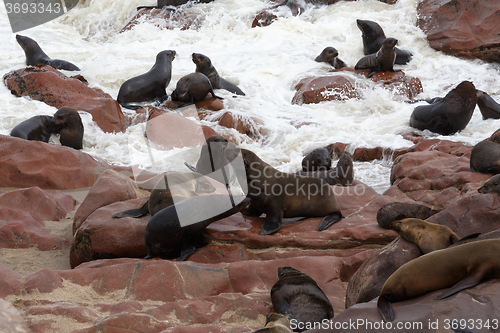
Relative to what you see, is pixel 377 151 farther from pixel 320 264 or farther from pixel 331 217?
pixel 320 264

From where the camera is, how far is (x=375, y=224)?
→ 4.64 m

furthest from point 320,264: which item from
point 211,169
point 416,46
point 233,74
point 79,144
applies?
point 416,46

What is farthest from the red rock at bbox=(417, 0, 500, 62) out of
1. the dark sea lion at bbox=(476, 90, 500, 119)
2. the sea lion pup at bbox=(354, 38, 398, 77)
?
the dark sea lion at bbox=(476, 90, 500, 119)

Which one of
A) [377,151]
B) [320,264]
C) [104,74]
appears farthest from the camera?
[104,74]

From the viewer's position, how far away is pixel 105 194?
5266mm

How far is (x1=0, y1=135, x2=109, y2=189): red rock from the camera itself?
20.6ft

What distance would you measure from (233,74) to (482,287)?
12.7 meters

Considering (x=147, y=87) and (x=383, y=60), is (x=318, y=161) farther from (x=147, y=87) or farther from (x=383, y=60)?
(x=383, y=60)

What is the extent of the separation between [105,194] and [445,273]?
4.10m

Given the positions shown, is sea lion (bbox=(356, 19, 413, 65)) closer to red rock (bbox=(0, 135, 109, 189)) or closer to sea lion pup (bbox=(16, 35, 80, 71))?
sea lion pup (bbox=(16, 35, 80, 71))

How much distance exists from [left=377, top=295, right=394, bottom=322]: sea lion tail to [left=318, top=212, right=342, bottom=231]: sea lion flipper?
2.22m

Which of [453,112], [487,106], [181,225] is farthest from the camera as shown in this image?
[487,106]

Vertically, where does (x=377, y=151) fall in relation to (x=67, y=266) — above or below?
below

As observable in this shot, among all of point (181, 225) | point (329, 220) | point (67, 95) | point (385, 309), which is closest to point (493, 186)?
point (329, 220)
